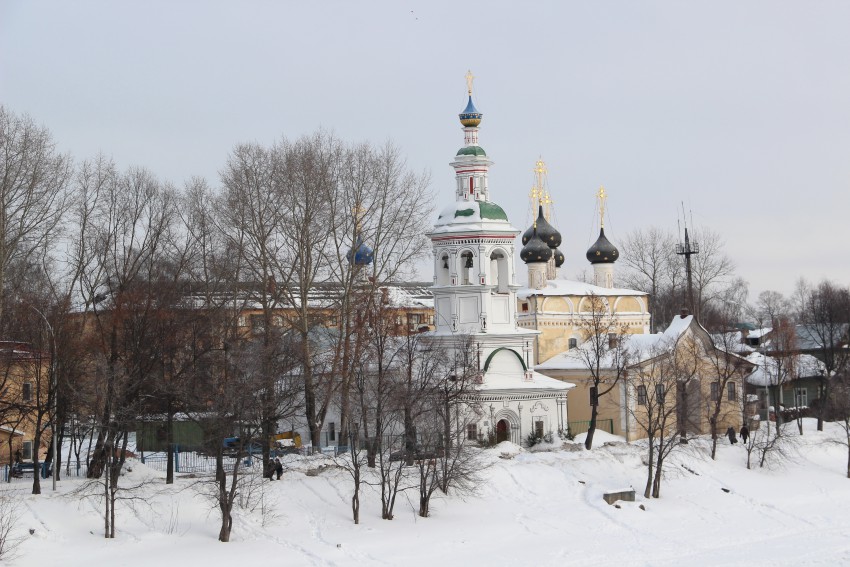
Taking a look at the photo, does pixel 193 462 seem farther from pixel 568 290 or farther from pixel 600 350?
pixel 568 290

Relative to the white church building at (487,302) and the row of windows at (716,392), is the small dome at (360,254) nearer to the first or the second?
the white church building at (487,302)

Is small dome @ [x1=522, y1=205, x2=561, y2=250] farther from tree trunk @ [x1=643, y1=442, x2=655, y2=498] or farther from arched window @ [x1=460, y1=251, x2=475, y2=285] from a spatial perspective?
tree trunk @ [x1=643, y1=442, x2=655, y2=498]

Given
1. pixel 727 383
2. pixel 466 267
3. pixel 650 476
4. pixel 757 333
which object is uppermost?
pixel 466 267

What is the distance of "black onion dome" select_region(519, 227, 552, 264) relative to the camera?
53094mm

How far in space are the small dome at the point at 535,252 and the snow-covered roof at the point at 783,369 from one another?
9366 millimetres

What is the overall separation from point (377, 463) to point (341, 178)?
29.4ft

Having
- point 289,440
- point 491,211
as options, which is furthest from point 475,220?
point 289,440

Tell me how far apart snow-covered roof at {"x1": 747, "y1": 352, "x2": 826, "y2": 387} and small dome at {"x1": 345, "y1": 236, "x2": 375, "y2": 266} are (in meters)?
16.5

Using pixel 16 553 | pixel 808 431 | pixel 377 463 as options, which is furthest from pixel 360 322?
pixel 808 431

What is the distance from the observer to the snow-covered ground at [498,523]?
30109 millimetres

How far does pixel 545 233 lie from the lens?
2258 inches

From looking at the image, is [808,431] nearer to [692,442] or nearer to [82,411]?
[692,442]

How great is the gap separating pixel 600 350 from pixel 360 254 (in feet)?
29.3

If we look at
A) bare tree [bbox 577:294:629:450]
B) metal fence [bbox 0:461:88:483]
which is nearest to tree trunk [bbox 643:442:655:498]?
bare tree [bbox 577:294:629:450]
